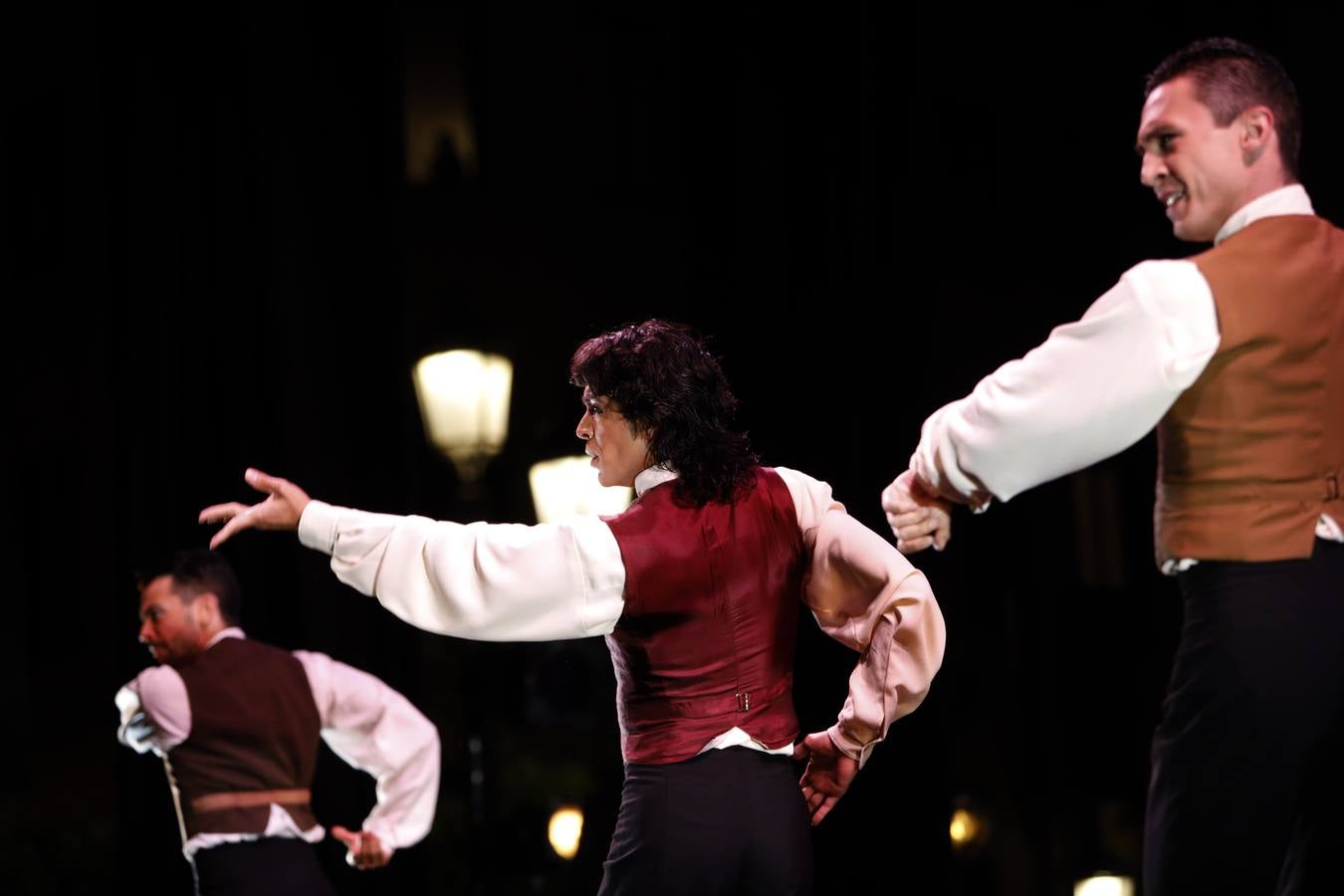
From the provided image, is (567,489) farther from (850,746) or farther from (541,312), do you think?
(850,746)

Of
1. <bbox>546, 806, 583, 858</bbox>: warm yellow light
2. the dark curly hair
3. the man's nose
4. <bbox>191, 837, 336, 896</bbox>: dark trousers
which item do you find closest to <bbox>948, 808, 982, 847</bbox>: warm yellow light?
<bbox>546, 806, 583, 858</bbox>: warm yellow light

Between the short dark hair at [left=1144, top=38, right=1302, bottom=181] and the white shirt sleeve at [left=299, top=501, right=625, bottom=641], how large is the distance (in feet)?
3.38

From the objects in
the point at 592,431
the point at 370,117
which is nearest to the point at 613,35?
the point at 370,117

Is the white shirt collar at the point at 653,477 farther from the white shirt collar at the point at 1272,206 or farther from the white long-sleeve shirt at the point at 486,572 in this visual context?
the white shirt collar at the point at 1272,206

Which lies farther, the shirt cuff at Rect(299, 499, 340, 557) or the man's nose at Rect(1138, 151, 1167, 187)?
the shirt cuff at Rect(299, 499, 340, 557)

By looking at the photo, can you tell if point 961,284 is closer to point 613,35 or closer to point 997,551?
point 997,551

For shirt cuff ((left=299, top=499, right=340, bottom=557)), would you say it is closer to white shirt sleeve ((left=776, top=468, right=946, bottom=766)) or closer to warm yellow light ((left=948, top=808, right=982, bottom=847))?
white shirt sleeve ((left=776, top=468, right=946, bottom=766))

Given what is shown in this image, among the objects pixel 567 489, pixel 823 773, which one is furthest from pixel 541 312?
pixel 823 773

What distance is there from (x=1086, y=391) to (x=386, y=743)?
105 inches

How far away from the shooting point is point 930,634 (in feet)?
7.32

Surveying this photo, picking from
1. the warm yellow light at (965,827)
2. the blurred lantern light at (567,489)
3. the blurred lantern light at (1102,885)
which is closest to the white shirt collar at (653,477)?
the blurred lantern light at (567,489)

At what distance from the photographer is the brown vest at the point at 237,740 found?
352 cm

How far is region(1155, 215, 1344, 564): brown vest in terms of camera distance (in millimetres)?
1737

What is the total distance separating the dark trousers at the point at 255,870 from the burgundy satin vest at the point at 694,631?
1671mm
